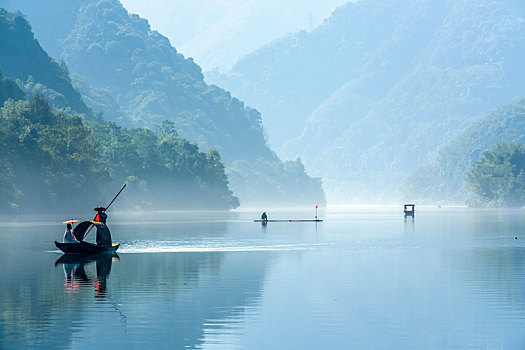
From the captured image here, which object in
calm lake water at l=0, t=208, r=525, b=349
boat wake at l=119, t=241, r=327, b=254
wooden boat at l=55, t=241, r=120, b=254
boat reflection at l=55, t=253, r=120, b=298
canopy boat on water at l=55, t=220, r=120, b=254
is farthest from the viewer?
boat wake at l=119, t=241, r=327, b=254

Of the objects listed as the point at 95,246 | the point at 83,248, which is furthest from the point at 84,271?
the point at 83,248

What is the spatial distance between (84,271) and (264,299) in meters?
17.0

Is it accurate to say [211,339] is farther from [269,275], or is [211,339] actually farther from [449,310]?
[269,275]

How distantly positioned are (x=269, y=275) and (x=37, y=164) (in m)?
118

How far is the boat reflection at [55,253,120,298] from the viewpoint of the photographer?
44.8m

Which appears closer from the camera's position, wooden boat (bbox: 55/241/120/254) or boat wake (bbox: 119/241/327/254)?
wooden boat (bbox: 55/241/120/254)

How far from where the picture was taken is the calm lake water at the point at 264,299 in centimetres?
3127

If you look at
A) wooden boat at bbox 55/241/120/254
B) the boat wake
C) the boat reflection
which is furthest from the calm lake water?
wooden boat at bbox 55/241/120/254

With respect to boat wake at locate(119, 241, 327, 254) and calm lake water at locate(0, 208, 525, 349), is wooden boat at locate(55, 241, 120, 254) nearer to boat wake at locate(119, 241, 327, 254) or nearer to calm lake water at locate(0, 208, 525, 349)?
calm lake water at locate(0, 208, 525, 349)

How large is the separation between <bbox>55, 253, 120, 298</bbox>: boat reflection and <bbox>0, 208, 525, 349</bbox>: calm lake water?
0.09 m

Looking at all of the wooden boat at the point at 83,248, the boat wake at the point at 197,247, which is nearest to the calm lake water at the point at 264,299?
the boat wake at the point at 197,247

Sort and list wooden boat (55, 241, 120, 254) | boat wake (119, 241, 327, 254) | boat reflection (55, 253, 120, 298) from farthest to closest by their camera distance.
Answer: boat wake (119, 241, 327, 254) → wooden boat (55, 241, 120, 254) → boat reflection (55, 253, 120, 298)

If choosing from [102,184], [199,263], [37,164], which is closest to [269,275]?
[199,263]

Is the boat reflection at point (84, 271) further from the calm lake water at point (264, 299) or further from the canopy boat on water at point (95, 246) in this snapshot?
the canopy boat on water at point (95, 246)
